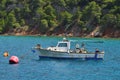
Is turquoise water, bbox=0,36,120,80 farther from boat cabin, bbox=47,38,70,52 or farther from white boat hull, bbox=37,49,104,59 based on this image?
boat cabin, bbox=47,38,70,52

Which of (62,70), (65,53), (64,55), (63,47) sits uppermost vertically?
(63,47)

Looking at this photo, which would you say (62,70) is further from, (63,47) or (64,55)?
(63,47)

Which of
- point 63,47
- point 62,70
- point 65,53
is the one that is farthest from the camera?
point 63,47

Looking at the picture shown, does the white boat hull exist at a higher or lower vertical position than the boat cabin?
lower

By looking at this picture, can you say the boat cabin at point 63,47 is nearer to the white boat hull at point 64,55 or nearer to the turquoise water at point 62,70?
the white boat hull at point 64,55

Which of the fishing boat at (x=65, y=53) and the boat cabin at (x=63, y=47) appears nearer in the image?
the fishing boat at (x=65, y=53)

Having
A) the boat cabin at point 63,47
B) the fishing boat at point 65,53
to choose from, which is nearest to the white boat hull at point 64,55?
the fishing boat at point 65,53

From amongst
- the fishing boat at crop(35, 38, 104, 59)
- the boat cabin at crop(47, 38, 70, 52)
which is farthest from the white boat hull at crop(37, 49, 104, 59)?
the boat cabin at crop(47, 38, 70, 52)

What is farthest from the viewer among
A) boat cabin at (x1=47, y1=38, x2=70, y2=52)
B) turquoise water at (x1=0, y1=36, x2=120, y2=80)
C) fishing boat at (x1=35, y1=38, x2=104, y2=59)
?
boat cabin at (x1=47, y1=38, x2=70, y2=52)

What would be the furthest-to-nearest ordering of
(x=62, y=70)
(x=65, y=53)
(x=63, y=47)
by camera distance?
(x=63, y=47) < (x=65, y=53) < (x=62, y=70)

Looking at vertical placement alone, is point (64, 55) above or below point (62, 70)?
above

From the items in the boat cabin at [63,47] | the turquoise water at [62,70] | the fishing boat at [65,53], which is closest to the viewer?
the turquoise water at [62,70]

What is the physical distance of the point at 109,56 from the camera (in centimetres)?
10894

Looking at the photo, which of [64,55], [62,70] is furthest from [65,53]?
[62,70]
